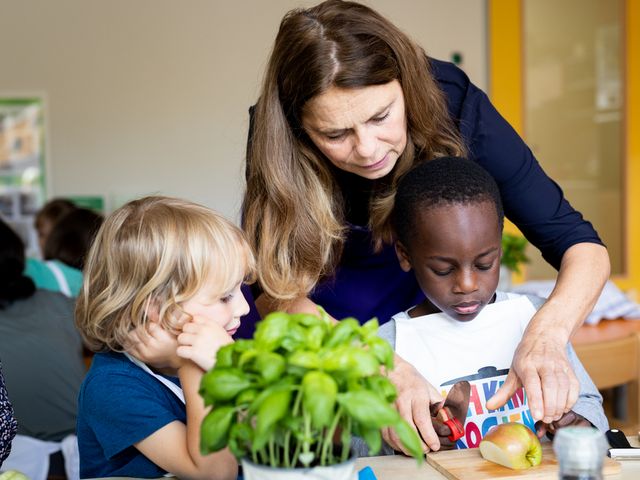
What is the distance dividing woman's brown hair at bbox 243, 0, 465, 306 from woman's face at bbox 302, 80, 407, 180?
0.08 ft

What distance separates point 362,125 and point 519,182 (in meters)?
0.34

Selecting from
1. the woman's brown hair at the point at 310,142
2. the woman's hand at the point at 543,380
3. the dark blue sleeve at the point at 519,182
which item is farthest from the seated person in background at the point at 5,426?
the dark blue sleeve at the point at 519,182

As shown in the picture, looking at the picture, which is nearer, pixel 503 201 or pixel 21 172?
pixel 503 201

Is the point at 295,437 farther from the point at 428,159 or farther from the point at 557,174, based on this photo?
the point at 557,174

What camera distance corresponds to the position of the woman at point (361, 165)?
1373 mm

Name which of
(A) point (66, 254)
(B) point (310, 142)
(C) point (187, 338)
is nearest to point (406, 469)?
(C) point (187, 338)

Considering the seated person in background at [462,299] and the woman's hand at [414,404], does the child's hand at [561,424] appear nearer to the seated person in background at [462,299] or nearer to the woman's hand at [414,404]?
the seated person in background at [462,299]

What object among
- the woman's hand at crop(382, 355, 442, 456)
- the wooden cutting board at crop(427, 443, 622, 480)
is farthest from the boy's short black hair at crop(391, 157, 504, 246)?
the wooden cutting board at crop(427, 443, 622, 480)

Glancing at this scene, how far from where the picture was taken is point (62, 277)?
9.78ft

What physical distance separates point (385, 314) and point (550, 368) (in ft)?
1.87

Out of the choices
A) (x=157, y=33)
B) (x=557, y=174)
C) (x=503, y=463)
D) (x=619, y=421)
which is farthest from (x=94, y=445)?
(x=557, y=174)

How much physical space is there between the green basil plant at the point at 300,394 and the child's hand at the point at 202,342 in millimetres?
326

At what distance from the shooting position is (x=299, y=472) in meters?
0.71

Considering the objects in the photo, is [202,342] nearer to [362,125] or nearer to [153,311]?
[153,311]
